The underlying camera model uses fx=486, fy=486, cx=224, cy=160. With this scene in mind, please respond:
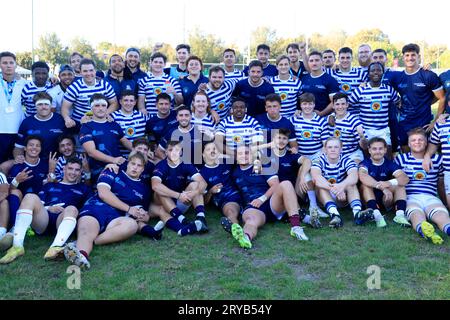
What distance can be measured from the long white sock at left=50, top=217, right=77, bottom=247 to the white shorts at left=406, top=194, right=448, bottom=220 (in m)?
3.69

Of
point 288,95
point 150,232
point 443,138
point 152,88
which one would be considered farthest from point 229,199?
point 443,138

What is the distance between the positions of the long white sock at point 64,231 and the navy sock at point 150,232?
0.73 m

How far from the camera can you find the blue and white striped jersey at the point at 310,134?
254 inches

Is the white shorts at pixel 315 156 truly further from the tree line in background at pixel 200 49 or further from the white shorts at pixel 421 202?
the tree line in background at pixel 200 49

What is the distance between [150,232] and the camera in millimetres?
5238

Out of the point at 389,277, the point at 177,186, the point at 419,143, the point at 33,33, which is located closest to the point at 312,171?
the point at 419,143

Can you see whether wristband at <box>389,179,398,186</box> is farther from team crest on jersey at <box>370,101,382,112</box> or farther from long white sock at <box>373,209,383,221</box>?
team crest on jersey at <box>370,101,382,112</box>

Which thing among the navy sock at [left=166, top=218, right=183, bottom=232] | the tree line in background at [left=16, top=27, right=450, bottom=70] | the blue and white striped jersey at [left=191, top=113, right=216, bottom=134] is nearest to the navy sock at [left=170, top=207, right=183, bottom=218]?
the navy sock at [left=166, top=218, right=183, bottom=232]

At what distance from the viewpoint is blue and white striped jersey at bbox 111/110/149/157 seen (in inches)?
252

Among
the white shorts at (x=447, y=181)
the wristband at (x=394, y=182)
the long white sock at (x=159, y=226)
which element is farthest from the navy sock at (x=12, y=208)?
the white shorts at (x=447, y=181)

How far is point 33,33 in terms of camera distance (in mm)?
28547
